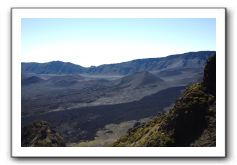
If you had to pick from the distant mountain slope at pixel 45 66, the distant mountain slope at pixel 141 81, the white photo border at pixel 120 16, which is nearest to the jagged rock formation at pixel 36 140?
the white photo border at pixel 120 16

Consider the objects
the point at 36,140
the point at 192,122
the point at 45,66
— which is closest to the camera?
the point at 192,122

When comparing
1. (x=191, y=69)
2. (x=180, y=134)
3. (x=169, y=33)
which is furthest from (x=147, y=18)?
(x=191, y=69)

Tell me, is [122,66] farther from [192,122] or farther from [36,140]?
[192,122]

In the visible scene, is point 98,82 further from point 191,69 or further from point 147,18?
point 147,18

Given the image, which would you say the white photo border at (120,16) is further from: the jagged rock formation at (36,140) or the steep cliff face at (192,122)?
the jagged rock formation at (36,140)

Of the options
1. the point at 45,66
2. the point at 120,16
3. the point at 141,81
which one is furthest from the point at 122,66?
the point at 120,16

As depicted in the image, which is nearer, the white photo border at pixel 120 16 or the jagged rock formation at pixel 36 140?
the white photo border at pixel 120 16
